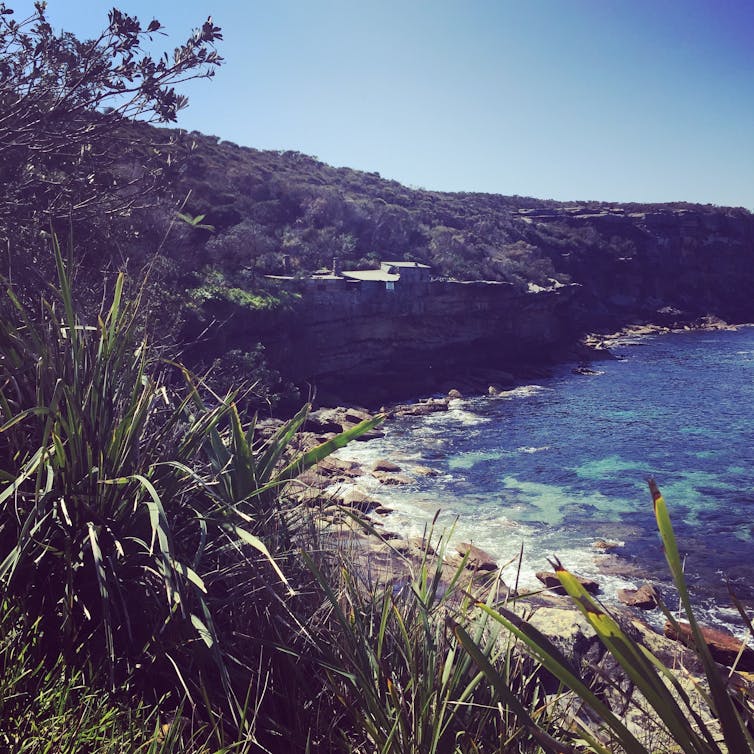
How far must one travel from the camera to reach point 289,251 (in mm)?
30609

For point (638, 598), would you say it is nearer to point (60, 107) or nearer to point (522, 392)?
point (60, 107)

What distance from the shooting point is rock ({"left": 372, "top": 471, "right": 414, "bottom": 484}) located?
17688mm

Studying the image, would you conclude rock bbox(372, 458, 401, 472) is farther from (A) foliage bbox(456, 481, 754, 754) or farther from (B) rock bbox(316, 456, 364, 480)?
(A) foliage bbox(456, 481, 754, 754)

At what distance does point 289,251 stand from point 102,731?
29.2m

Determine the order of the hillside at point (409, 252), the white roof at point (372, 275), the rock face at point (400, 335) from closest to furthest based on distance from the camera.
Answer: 1. the hillside at point (409, 252)
2. the rock face at point (400, 335)
3. the white roof at point (372, 275)

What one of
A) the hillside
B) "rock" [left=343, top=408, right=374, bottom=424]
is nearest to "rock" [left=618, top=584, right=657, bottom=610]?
the hillside

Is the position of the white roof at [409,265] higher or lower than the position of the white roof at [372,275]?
higher

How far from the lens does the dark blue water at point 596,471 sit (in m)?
13.6

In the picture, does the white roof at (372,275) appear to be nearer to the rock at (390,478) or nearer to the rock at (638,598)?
the rock at (390,478)

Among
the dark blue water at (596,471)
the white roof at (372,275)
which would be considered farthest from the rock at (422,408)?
the white roof at (372,275)

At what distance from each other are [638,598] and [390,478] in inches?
303

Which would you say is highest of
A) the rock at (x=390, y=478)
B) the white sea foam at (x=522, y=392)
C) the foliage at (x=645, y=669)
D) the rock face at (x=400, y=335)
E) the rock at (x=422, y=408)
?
the foliage at (x=645, y=669)

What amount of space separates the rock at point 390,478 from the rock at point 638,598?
278 inches

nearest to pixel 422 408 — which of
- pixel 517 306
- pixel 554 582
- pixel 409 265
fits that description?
pixel 409 265
